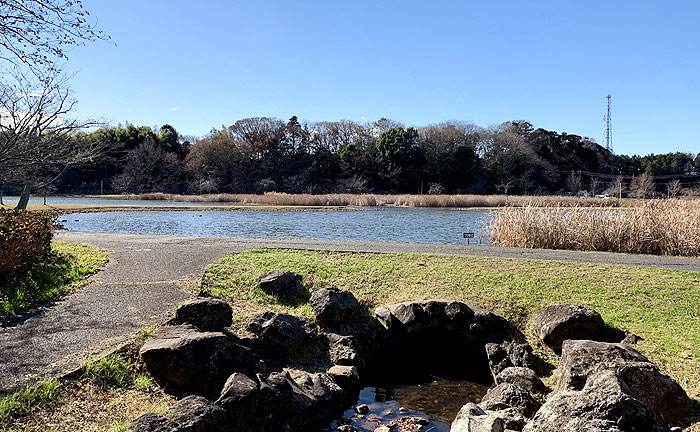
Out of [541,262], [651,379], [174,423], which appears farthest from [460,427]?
[541,262]

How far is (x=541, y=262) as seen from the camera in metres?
11.1

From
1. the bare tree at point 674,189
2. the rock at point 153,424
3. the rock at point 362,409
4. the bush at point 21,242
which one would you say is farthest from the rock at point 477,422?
the bare tree at point 674,189

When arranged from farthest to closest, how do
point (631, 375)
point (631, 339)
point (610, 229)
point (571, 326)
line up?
1. point (610, 229)
2. point (571, 326)
3. point (631, 339)
4. point (631, 375)

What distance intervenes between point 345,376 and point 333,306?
163 cm

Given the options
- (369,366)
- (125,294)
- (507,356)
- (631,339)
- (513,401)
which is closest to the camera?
(513,401)

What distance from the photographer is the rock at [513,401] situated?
20.1 feet

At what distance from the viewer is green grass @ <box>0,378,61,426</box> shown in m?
4.52

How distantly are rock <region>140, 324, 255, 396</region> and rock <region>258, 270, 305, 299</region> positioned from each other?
3348 mm

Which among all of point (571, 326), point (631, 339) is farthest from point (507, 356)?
point (631, 339)

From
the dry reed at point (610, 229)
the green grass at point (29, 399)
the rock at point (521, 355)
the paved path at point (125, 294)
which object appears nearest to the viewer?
the green grass at point (29, 399)

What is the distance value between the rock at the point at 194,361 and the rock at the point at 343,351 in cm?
206

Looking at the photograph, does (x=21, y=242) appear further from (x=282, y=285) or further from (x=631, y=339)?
(x=631, y=339)

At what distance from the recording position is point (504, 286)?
32.0ft

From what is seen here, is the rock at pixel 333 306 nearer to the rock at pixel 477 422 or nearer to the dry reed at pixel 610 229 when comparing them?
the rock at pixel 477 422
